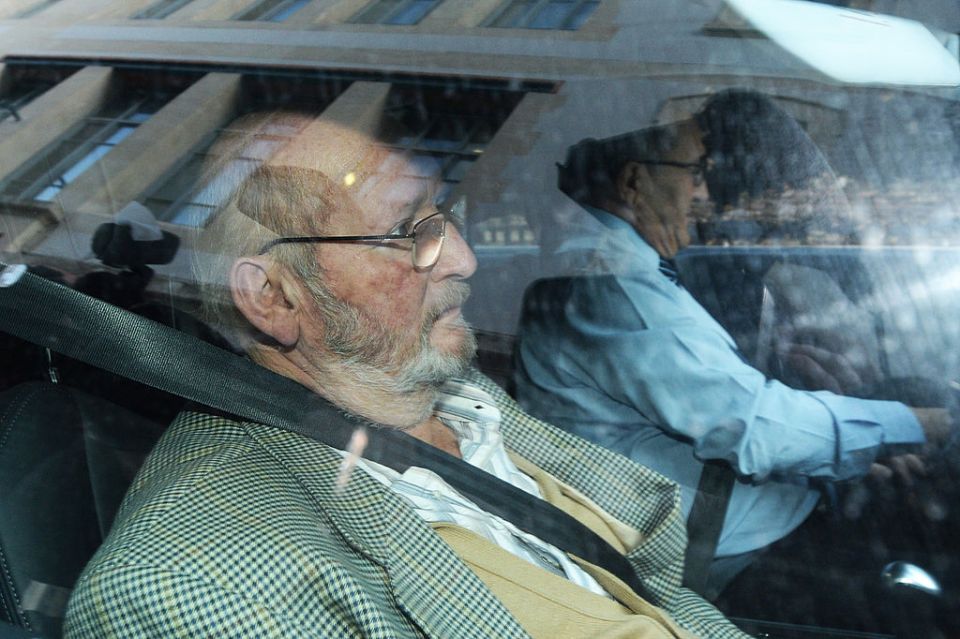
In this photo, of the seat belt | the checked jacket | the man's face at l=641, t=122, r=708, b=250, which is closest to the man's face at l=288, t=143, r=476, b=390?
the seat belt

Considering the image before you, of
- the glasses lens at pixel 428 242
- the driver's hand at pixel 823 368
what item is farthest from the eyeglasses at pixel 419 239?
the driver's hand at pixel 823 368

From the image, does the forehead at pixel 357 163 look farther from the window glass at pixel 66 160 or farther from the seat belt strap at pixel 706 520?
the seat belt strap at pixel 706 520

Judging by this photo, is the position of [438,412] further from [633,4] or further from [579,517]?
[633,4]

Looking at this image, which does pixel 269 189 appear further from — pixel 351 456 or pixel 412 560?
pixel 412 560

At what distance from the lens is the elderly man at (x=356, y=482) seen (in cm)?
115

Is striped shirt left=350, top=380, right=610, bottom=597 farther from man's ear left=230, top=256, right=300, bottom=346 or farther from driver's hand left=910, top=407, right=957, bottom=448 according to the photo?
driver's hand left=910, top=407, right=957, bottom=448

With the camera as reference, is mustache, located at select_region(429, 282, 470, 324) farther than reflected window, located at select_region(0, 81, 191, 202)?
Yes

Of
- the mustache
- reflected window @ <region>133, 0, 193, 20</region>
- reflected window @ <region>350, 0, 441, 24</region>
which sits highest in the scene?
reflected window @ <region>133, 0, 193, 20</region>

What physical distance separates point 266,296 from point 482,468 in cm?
54

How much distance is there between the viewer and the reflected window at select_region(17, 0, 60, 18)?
4.99 feet

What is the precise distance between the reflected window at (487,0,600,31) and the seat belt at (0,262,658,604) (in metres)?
0.77

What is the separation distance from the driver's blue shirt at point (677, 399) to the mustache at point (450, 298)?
0.22m

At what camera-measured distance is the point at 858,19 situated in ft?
5.45

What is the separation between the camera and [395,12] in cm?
168
